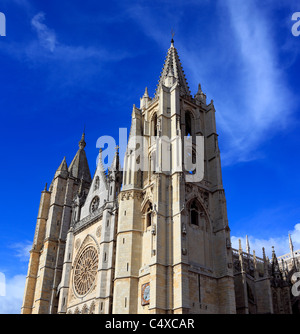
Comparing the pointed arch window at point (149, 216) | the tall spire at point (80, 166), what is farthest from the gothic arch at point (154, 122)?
the tall spire at point (80, 166)

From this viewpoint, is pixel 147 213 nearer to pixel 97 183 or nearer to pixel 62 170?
pixel 97 183

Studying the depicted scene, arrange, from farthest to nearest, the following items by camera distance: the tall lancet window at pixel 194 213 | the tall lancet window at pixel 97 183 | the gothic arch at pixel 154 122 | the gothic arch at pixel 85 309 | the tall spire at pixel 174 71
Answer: the tall lancet window at pixel 97 183, the tall spire at pixel 174 71, the gothic arch at pixel 154 122, the gothic arch at pixel 85 309, the tall lancet window at pixel 194 213

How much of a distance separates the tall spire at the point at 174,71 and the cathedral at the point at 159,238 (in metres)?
0.13

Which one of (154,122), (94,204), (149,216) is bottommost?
(149,216)

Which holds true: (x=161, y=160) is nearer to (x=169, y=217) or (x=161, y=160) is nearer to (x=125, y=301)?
(x=169, y=217)

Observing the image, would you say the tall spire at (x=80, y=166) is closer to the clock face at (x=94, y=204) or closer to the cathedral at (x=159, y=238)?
the cathedral at (x=159, y=238)

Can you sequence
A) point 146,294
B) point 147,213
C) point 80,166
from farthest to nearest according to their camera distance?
point 80,166, point 147,213, point 146,294

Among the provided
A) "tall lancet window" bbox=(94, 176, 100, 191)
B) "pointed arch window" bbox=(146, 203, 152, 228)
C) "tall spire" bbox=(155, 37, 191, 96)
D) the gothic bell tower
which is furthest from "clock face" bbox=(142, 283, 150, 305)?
"tall spire" bbox=(155, 37, 191, 96)

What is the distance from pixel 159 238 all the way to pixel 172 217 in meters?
1.84

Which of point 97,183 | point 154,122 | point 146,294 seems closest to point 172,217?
point 146,294

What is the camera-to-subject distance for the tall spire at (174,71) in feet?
116

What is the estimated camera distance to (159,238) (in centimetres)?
2586

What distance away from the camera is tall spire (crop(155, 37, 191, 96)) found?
35500 mm
